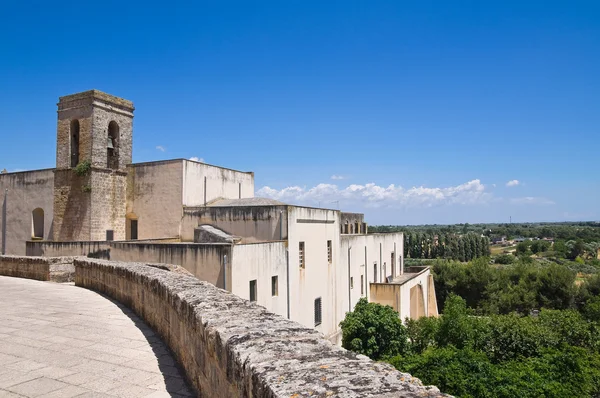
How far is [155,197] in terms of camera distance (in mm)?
23797

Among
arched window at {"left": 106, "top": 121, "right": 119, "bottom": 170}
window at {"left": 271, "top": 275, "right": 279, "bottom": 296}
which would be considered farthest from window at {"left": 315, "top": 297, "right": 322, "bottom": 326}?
arched window at {"left": 106, "top": 121, "right": 119, "bottom": 170}

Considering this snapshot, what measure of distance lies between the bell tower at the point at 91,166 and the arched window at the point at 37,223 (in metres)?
3.90

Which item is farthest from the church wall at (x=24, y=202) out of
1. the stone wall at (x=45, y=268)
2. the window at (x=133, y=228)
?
the stone wall at (x=45, y=268)

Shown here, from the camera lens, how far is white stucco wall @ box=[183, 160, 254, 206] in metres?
23.0

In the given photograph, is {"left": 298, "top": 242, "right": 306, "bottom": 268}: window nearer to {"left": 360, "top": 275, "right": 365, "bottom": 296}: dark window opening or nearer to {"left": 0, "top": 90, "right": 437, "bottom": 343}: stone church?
{"left": 0, "top": 90, "right": 437, "bottom": 343}: stone church

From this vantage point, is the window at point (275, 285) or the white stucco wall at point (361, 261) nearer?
the window at point (275, 285)

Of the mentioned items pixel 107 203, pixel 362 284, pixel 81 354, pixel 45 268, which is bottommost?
pixel 362 284

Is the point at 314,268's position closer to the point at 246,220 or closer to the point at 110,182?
the point at 246,220

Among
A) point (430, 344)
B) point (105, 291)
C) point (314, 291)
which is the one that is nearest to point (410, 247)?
point (430, 344)

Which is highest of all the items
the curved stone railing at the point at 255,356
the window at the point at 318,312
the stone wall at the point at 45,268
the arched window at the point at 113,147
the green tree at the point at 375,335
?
the arched window at the point at 113,147

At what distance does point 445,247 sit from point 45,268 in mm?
71604

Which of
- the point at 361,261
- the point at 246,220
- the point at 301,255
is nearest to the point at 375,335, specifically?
the point at 301,255

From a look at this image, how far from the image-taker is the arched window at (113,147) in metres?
24.8

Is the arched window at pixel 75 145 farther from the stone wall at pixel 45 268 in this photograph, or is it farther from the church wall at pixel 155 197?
the stone wall at pixel 45 268
